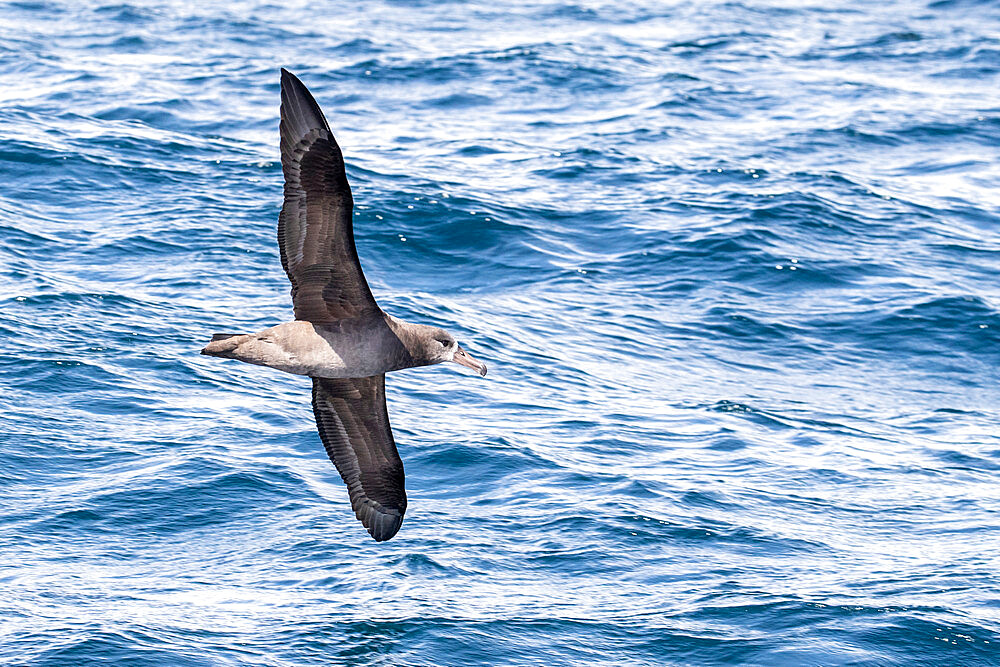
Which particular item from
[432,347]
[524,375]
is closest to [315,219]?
[432,347]

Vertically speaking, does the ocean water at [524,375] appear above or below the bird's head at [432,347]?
below

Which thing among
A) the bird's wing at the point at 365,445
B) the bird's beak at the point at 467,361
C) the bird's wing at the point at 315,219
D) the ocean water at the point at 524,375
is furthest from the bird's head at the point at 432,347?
the ocean water at the point at 524,375

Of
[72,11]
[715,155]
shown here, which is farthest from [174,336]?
[72,11]

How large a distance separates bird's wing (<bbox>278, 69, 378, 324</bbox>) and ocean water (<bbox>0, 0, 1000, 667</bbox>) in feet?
13.9

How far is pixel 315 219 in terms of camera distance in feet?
36.4

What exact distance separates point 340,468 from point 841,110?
23.4 metres

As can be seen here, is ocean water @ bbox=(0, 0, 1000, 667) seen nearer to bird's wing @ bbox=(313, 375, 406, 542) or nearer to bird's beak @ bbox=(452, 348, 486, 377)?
bird's wing @ bbox=(313, 375, 406, 542)

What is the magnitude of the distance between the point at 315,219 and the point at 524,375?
967 cm

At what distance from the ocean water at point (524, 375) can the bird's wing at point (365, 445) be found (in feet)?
5.39

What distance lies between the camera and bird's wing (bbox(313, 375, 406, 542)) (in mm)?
13117

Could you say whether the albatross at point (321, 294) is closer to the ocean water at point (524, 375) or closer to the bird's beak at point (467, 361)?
the bird's beak at point (467, 361)

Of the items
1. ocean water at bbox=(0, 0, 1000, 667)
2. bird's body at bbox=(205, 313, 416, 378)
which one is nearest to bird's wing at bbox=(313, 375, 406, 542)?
bird's body at bbox=(205, 313, 416, 378)

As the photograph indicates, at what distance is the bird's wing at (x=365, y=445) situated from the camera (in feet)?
43.0

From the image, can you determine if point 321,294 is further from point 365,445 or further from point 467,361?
point 365,445
